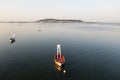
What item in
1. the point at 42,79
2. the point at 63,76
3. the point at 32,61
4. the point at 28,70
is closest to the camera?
the point at 42,79

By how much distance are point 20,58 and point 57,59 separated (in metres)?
15.8

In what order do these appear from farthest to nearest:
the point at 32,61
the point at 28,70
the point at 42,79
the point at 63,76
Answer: the point at 32,61
the point at 28,70
the point at 63,76
the point at 42,79

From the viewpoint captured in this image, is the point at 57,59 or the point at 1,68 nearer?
the point at 1,68

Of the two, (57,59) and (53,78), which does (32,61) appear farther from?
(53,78)

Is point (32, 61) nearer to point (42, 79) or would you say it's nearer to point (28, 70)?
point (28, 70)

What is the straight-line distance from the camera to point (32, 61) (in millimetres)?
44969

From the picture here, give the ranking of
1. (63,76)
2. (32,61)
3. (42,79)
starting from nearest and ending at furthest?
(42,79)
(63,76)
(32,61)

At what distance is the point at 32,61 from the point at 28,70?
7.65 meters

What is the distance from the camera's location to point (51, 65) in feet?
137

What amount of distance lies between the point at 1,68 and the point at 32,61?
10648mm

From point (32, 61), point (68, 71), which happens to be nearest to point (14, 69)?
point (32, 61)

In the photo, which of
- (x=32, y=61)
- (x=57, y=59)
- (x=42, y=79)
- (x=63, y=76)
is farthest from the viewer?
(x=32, y=61)

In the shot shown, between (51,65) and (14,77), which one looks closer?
(14,77)

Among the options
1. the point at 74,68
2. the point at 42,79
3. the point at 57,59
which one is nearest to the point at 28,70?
the point at 42,79
